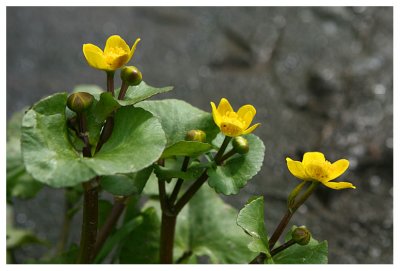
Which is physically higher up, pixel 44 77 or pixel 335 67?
pixel 335 67

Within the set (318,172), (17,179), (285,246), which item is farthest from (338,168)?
(17,179)

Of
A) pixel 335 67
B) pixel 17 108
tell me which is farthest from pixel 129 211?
pixel 335 67

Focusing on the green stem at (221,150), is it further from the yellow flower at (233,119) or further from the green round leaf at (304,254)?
the green round leaf at (304,254)

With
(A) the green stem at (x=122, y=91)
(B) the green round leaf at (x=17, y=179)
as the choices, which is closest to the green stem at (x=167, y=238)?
(A) the green stem at (x=122, y=91)

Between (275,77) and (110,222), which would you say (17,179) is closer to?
(110,222)

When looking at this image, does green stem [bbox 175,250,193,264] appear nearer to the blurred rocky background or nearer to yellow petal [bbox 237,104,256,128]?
yellow petal [bbox 237,104,256,128]

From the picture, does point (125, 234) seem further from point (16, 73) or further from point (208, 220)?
point (16, 73)

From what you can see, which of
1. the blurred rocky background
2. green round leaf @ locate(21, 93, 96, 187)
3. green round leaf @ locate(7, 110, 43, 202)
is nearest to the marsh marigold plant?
green round leaf @ locate(21, 93, 96, 187)
